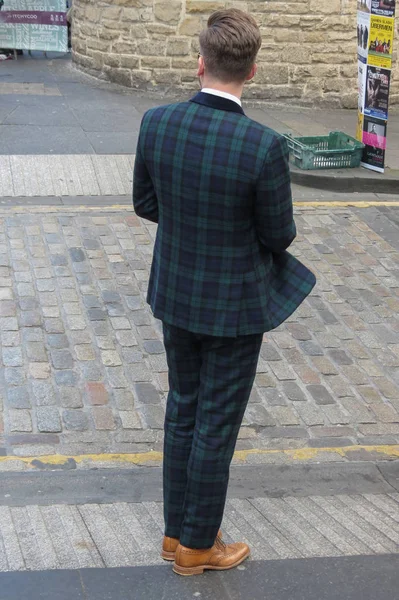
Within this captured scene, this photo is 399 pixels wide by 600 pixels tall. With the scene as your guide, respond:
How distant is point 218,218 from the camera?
3.02 metres

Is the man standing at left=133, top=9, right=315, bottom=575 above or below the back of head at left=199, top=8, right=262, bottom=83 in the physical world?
below

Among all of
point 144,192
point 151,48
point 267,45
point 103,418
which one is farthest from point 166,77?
point 144,192

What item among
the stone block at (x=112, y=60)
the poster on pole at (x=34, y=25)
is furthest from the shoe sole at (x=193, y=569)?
the poster on pole at (x=34, y=25)

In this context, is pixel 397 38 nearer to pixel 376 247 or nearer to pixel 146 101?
pixel 146 101

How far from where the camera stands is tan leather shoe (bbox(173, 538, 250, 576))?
3.42 meters

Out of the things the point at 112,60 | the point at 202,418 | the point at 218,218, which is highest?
the point at 218,218

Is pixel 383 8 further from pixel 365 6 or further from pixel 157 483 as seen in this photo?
pixel 157 483

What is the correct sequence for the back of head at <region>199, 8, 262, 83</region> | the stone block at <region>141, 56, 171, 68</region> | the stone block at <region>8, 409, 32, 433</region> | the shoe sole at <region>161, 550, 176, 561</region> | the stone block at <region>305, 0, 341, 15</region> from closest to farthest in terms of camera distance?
the back of head at <region>199, 8, 262, 83</region> → the shoe sole at <region>161, 550, 176, 561</region> → the stone block at <region>8, 409, 32, 433</region> → the stone block at <region>305, 0, 341, 15</region> → the stone block at <region>141, 56, 171, 68</region>

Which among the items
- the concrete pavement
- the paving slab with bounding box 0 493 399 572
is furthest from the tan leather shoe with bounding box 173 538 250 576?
the concrete pavement

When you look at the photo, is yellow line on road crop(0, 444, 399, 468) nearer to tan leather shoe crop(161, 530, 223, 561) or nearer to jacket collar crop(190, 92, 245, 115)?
tan leather shoe crop(161, 530, 223, 561)

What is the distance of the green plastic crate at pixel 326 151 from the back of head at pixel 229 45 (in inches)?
249

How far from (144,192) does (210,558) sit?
1388 millimetres

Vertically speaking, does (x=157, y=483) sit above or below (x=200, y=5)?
below

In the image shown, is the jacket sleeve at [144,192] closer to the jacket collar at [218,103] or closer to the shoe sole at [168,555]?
the jacket collar at [218,103]
